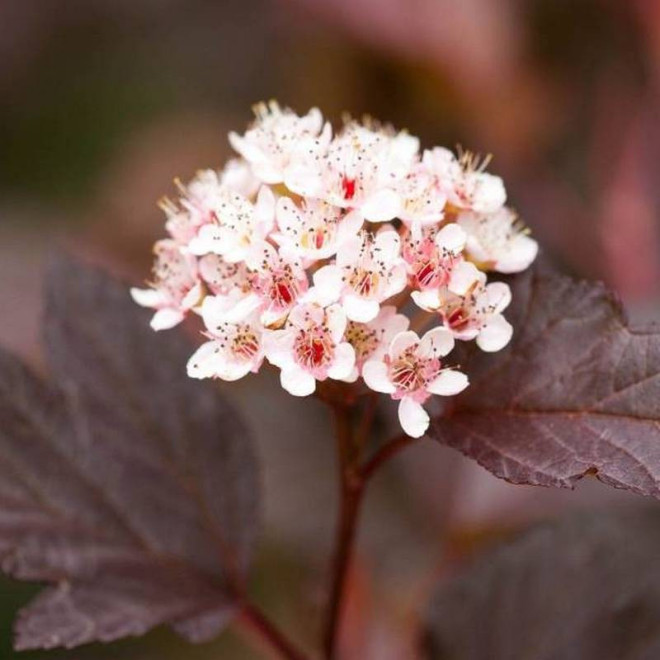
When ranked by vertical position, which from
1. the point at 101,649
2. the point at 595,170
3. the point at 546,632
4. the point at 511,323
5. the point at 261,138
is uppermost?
the point at 595,170

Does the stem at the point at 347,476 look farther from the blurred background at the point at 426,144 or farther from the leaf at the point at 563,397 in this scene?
the blurred background at the point at 426,144

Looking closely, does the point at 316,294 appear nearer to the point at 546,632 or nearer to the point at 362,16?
the point at 546,632

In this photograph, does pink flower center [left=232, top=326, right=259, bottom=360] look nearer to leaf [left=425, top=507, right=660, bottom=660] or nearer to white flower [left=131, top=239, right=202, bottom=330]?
white flower [left=131, top=239, right=202, bottom=330]

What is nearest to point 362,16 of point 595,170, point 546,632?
point 595,170

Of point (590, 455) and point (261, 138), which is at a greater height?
point (261, 138)

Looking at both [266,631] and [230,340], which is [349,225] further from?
[266,631]

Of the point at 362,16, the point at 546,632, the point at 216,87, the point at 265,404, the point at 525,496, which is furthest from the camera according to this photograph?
the point at 216,87

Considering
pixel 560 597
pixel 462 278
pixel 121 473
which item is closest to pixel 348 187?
pixel 462 278
